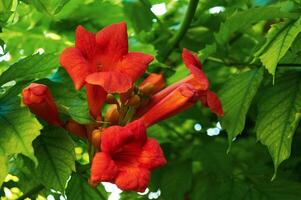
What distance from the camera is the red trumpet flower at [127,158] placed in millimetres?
1683

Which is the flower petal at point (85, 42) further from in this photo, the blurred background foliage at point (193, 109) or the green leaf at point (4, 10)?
the green leaf at point (4, 10)

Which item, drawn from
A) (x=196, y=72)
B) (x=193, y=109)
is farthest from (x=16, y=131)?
(x=193, y=109)

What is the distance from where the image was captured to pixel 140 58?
1.90 metres

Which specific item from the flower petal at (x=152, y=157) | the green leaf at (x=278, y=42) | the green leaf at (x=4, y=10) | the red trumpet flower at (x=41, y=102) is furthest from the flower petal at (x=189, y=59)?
the green leaf at (x=4, y=10)

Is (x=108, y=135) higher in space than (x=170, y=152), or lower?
higher

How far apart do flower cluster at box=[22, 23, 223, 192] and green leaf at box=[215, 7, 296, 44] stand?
1.07ft

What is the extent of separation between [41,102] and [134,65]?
326mm

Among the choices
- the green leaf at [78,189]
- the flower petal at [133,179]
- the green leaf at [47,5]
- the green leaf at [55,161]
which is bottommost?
the green leaf at [78,189]

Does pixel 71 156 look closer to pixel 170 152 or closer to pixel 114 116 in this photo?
pixel 114 116

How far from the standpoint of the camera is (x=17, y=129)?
71.2 inches

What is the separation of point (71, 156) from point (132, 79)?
32 cm

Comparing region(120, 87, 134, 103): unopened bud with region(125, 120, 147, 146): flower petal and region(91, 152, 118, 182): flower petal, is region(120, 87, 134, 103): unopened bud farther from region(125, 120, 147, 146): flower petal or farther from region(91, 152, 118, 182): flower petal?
region(91, 152, 118, 182): flower petal

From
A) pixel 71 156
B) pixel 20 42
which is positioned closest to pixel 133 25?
pixel 20 42

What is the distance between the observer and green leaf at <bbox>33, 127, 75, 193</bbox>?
188 centimetres
